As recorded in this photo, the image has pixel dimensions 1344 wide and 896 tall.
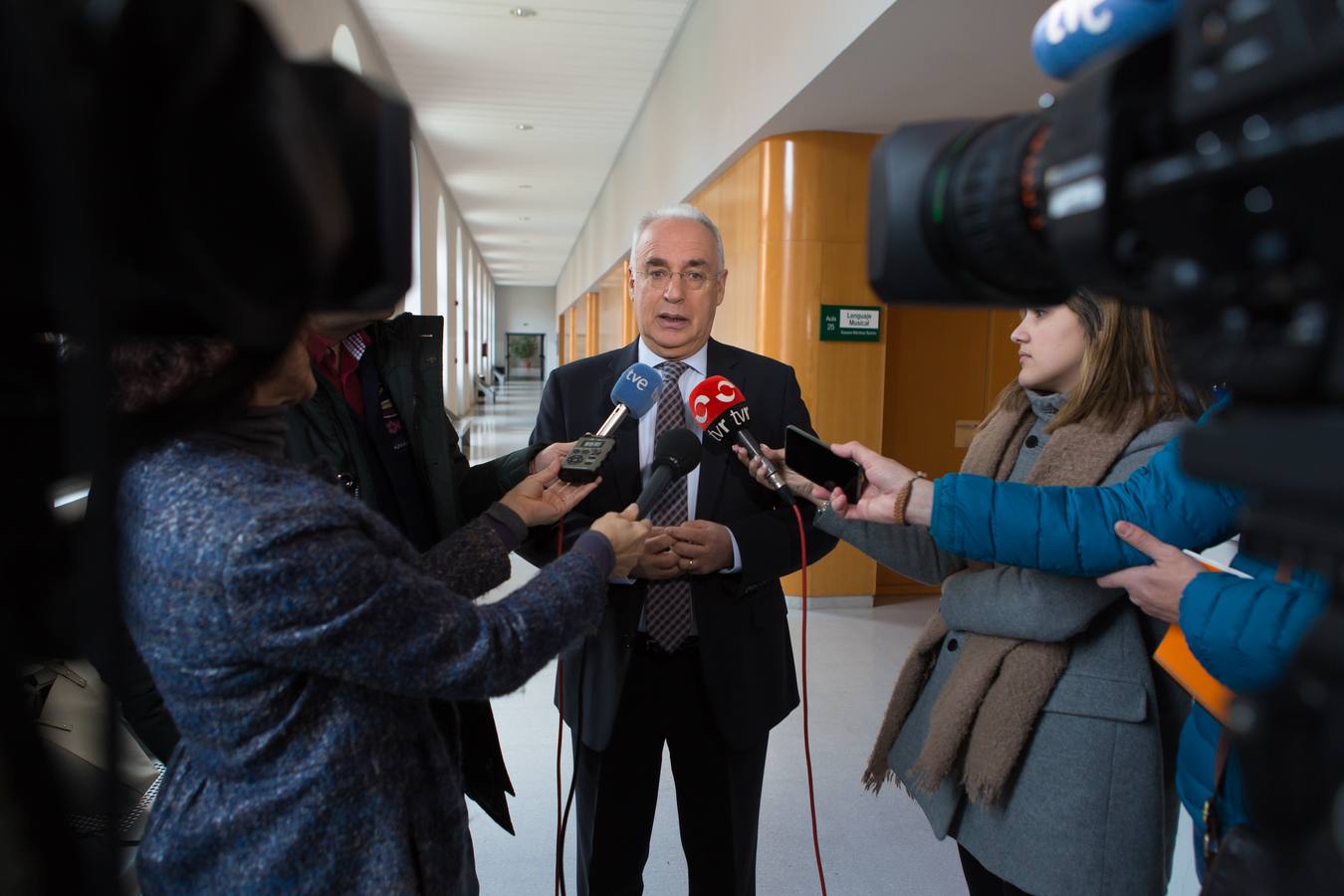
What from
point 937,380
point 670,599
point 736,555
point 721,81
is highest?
point 721,81

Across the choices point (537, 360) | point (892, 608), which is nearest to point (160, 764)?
point (892, 608)

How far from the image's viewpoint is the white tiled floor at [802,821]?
2299 mm

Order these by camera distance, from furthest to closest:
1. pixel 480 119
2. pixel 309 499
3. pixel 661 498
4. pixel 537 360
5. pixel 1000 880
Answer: pixel 537 360
pixel 480 119
pixel 661 498
pixel 1000 880
pixel 309 499

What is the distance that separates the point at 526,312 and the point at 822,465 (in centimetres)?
3368

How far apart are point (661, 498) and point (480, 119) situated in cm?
898

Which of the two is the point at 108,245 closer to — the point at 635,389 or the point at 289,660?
the point at 289,660

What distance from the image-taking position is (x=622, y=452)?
1.75 metres

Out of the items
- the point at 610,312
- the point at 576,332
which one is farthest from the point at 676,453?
the point at 576,332

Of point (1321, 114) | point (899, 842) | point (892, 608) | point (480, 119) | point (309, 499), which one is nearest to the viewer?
point (1321, 114)

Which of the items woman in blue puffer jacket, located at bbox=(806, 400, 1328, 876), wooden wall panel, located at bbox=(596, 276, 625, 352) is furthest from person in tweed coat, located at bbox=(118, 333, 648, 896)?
wooden wall panel, located at bbox=(596, 276, 625, 352)

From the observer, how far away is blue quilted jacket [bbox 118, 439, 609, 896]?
2.71 ft

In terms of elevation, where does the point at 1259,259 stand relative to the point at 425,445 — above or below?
above

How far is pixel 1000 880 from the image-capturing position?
1.47 metres

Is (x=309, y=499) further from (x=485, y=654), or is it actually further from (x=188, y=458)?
(x=485, y=654)
